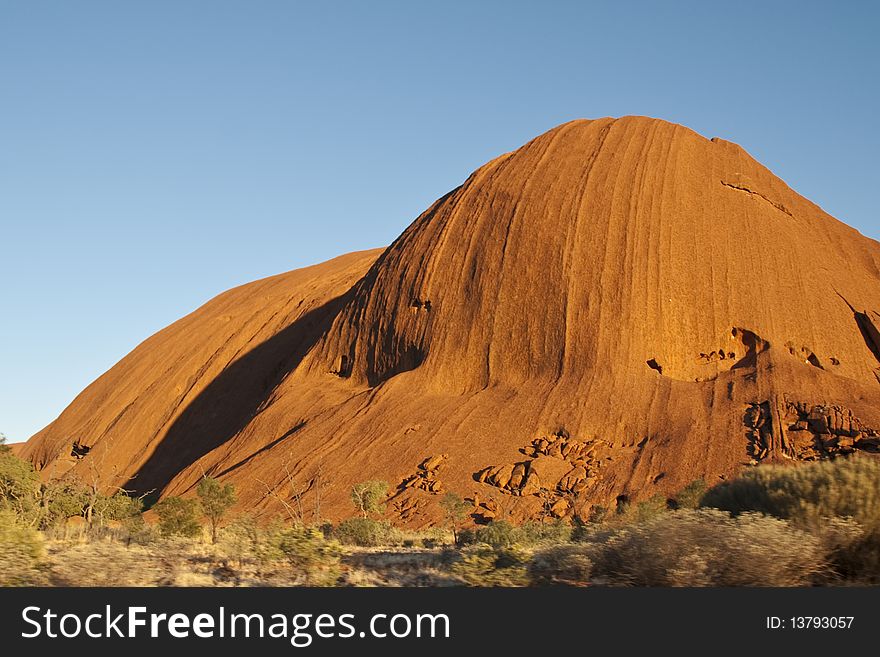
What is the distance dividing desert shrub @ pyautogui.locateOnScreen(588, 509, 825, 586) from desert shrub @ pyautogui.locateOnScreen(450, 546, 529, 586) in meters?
1.03

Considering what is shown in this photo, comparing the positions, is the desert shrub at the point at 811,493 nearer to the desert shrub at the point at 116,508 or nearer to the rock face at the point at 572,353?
the rock face at the point at 572,353

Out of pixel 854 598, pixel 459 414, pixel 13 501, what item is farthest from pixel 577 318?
pixel 854 598

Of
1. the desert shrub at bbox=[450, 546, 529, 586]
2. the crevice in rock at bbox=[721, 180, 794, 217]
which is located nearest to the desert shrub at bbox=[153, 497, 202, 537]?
the desert shrub at bbox=[450, 546, 529, 586]

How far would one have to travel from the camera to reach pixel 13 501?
2334 centimetres

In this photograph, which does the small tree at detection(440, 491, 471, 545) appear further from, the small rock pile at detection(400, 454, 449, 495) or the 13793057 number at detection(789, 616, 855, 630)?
the 13793057 number at detection(789, 616, 855, 630)

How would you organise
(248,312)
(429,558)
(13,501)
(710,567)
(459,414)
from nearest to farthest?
(710,567) < (429,558) < (13,501) < (459,414) < (248,312)

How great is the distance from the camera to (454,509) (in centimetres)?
3125

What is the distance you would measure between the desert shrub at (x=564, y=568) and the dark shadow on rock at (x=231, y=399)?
37011 mm

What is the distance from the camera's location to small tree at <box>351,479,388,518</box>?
3209 centimetres

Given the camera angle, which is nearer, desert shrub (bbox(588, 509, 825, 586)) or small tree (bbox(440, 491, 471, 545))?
desert shrub (bbox(588, 509, 825, 586))

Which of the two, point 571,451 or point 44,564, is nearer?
point 44,564

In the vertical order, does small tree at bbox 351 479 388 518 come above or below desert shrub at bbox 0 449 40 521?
below

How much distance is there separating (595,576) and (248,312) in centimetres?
5413

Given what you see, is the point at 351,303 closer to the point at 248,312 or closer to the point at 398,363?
the point at 398,363
